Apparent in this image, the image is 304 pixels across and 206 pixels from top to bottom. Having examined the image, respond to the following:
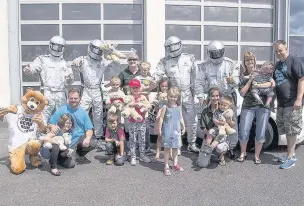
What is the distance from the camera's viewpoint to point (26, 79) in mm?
8836

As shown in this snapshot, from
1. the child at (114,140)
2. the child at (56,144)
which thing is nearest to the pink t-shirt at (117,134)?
the child at (114,140)

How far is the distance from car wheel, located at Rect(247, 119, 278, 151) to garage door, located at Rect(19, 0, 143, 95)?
464 cm

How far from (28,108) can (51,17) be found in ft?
16.6

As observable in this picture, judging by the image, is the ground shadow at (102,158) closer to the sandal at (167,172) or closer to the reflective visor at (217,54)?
the sandal at (167,172)

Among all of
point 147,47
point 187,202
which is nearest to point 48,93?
point 187,202

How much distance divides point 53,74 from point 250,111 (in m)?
3.11

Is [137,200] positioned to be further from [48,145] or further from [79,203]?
[48,145]

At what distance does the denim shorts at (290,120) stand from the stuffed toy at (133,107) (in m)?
1.82

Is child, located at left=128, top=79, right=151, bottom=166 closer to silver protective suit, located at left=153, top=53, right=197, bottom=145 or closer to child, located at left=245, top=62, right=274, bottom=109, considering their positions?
silver protective suit, located at left=153, top=53, right=197, bottom=145

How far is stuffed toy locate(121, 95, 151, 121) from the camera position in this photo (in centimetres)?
441

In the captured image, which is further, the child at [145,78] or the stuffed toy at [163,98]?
the child at [145,78]

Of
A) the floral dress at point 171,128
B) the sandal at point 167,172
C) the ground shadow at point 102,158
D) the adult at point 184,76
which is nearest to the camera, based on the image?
the sandal at point 167,172

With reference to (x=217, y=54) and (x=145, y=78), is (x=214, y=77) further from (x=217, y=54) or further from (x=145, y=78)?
(x=145, y=78)

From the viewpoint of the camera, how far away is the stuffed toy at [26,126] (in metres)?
4.25
